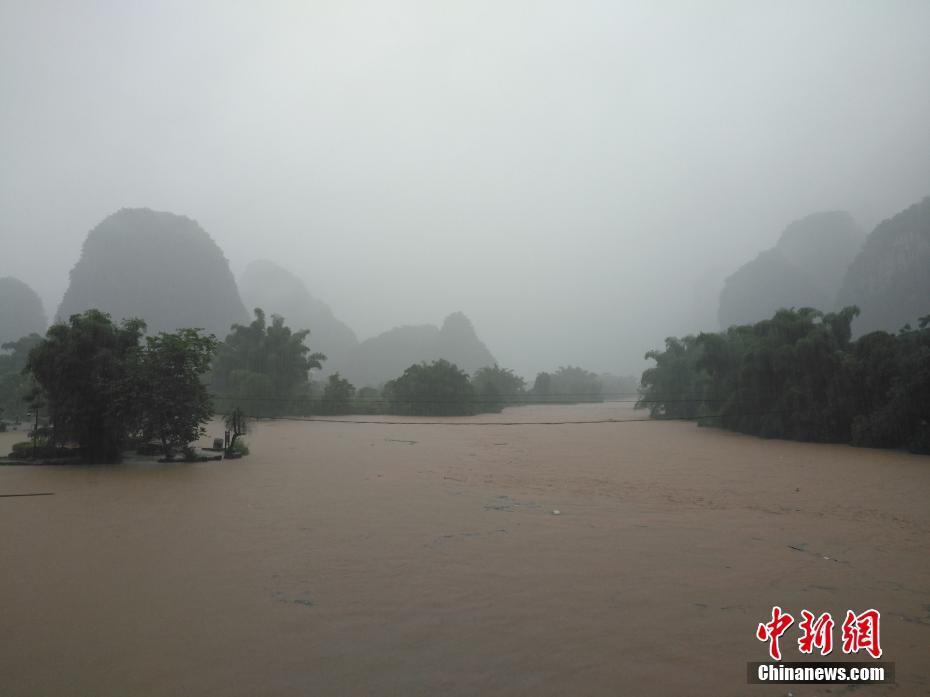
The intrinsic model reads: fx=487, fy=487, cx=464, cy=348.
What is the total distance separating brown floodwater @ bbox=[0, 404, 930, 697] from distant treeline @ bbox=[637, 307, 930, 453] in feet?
18.7

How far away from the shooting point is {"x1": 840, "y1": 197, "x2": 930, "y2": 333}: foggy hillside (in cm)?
4497

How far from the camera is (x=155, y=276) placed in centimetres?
6769

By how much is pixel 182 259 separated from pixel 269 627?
80771 millimetres

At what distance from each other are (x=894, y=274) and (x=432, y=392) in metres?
48.4

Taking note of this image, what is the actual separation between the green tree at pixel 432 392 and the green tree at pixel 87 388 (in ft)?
67.9

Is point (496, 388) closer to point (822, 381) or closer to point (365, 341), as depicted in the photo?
point (822, 381)

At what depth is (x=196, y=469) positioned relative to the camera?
9422mm

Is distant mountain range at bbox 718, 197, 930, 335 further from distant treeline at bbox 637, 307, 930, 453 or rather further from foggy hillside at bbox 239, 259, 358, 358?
foggy hillside at bbox 239, 259, 358, 358

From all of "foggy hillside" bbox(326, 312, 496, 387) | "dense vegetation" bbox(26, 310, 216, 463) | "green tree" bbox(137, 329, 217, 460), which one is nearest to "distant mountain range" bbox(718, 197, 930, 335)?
"foggy hillside" bbox(326, 312, 496, 387)

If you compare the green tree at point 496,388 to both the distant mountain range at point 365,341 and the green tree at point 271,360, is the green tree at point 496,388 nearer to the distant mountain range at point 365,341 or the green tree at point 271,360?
the green tree at point 271,360

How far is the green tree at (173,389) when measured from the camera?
32.3ft

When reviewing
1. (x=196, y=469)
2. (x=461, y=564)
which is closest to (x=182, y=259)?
(x=196, y=469)

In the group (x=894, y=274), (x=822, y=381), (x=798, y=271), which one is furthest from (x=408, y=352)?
(x=822, y=381)

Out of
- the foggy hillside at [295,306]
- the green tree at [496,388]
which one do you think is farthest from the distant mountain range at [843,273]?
the foggy hillside at [295,306]
